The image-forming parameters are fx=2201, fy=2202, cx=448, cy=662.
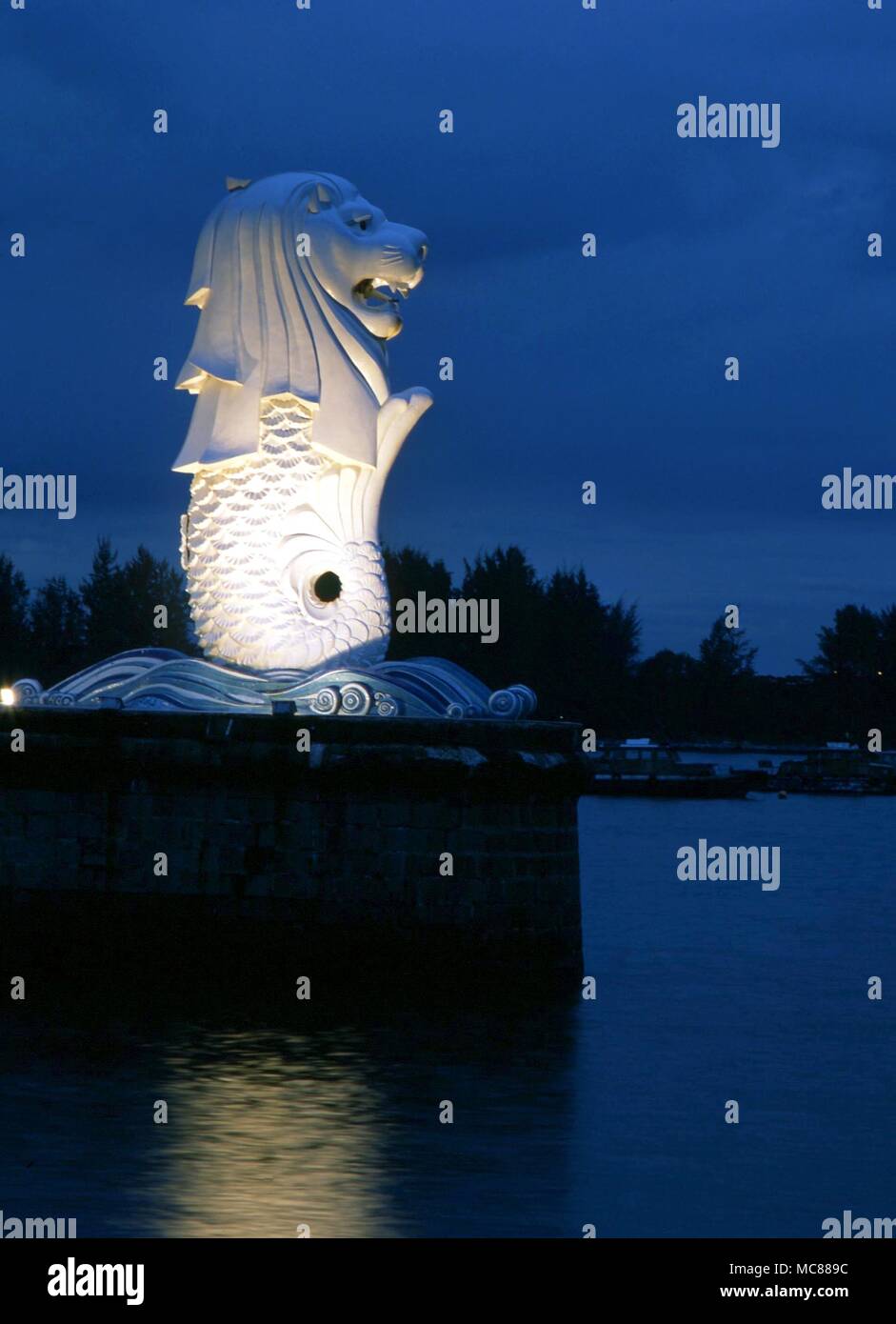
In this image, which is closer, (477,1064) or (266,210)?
(477,1064)

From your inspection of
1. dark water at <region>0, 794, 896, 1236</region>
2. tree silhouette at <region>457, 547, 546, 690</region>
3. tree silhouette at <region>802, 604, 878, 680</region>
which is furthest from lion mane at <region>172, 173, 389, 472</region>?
tree silhouette at <region>802, 604, 878, 680</region>

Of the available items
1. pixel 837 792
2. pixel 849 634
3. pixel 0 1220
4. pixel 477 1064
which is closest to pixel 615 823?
pixel 837 792

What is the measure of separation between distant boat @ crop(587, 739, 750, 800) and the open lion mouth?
5535cm

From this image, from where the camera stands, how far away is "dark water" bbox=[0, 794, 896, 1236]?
1286cm

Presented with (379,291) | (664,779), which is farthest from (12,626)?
(379,291)

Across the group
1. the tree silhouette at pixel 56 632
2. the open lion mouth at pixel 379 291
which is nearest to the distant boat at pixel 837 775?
the tree silhouette at pixel 56 632

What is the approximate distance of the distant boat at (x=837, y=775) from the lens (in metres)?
86.9

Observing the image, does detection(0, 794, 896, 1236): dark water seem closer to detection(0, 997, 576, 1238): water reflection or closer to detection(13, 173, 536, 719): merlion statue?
detection(0, 997, 576, 1238): water reflection

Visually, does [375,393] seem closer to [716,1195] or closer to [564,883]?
A: [564,883]

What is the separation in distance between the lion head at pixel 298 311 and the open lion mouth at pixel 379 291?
0.07 feet

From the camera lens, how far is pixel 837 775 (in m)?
89.4

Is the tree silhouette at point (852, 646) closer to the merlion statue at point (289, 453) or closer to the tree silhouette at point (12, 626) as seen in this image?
the tree silhouette at point (12, 626)

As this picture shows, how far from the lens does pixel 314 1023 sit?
18.2 meters
